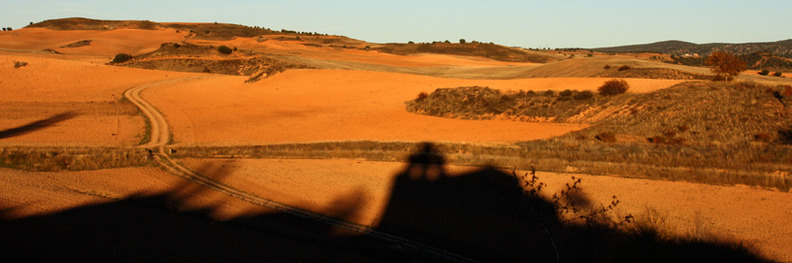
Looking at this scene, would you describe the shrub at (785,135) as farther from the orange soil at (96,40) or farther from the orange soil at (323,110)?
the orange soil at (96,40)

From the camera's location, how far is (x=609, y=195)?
39.8ft

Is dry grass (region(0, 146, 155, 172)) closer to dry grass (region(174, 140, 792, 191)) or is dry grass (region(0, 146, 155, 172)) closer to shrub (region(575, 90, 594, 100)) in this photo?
dry grass (region(174, 140, 792, 191))

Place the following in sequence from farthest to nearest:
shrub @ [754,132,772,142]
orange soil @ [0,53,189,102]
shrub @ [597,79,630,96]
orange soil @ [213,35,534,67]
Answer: orange soil @ [213,35,534,67], orange soil @ [0,53,189,102], shrub @ [597,79,630,96], shrub @ [754,132,772,142]

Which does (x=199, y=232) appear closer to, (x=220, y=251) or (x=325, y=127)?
(x=220, y=251)

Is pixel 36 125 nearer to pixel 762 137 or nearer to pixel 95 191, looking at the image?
pixel 95 191

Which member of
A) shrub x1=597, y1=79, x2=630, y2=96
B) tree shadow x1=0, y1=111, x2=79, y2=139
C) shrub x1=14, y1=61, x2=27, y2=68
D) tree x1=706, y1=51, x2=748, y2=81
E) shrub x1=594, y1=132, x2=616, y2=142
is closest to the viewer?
shrub x1=594, y1=132, x2=616, y2=142

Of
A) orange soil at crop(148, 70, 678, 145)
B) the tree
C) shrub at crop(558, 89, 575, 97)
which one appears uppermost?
the tree

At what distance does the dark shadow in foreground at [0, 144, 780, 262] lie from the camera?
24.7 feet

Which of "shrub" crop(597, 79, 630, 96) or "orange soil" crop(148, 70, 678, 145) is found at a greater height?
"shrub" crop(597, 79, 630, 96)

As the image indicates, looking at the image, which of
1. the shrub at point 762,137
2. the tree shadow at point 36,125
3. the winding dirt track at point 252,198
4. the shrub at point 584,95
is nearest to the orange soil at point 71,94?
the tree shadow at point 36,125

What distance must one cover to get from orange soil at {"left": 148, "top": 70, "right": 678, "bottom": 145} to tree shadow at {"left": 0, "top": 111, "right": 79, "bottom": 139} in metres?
Result: 4.97

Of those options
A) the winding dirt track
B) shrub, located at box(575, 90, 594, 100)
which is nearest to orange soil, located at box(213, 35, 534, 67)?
shrub, located at box(575, 90, 594, 100)

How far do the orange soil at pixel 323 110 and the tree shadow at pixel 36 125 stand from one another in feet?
16.3

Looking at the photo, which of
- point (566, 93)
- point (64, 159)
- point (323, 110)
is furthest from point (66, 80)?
point (566, 93)
